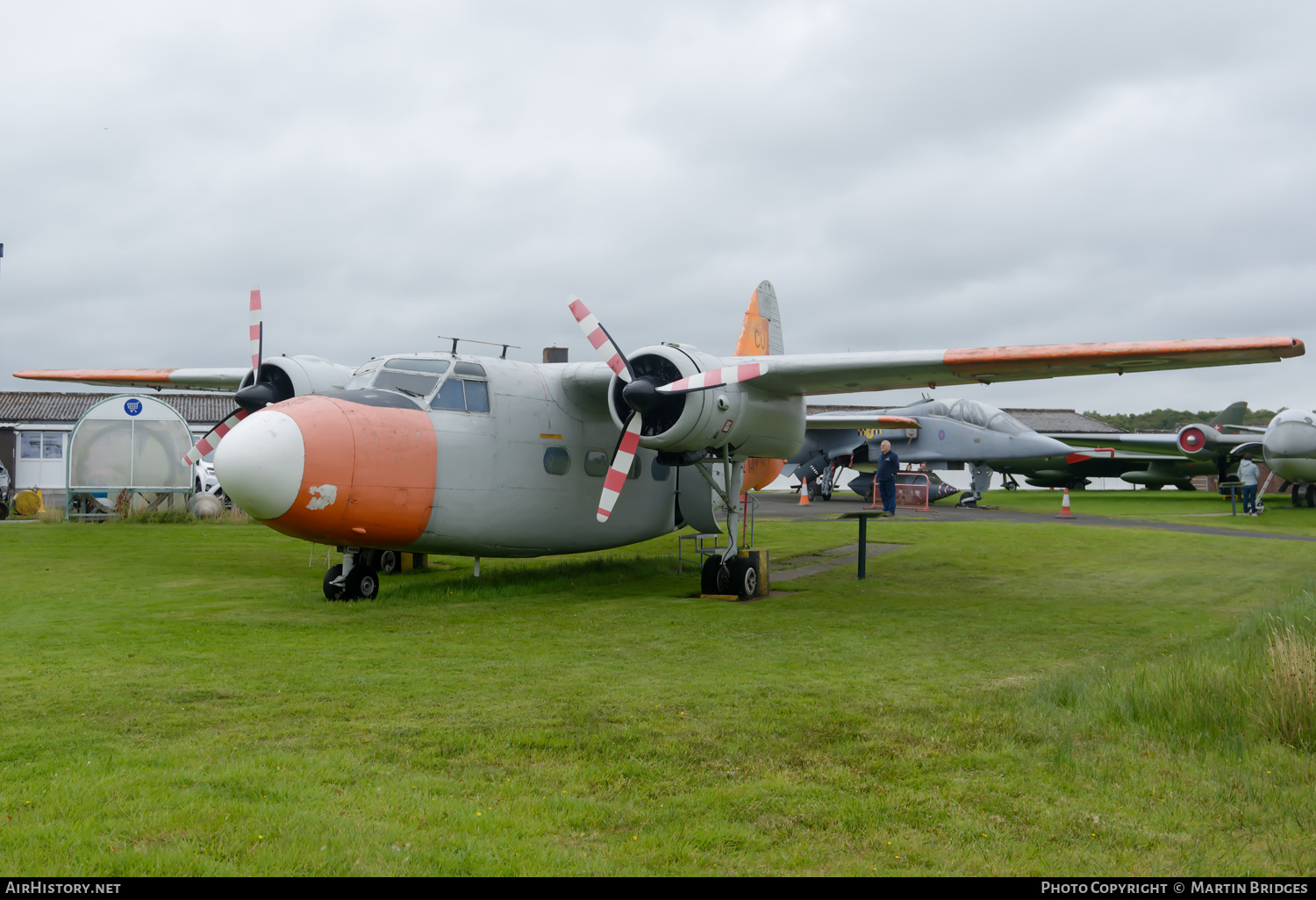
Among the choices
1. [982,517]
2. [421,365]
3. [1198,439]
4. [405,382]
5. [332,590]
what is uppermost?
[421,365]

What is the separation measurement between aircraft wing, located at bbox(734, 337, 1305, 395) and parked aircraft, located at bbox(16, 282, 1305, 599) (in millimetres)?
27

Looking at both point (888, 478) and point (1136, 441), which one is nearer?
point (888, 478)

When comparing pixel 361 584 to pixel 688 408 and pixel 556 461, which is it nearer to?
pixel 556 461

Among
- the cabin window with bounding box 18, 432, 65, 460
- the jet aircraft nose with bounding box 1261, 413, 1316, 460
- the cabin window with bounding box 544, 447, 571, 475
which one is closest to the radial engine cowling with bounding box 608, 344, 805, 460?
the cabin window with bounding box 544, 447, 571, 475

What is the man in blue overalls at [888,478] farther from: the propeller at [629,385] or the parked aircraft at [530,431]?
the propeller at [629,385]

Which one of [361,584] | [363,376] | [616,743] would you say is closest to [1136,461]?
[363,376]

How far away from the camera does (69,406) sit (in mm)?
45906

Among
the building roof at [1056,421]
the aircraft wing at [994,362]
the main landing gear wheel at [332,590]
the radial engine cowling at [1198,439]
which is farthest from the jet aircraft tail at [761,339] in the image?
the building roof at [1056,421]

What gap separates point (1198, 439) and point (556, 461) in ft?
94.8

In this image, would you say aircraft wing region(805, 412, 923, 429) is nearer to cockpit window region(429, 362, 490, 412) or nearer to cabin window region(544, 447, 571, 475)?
cabin window region(544, 447, 571, 475)

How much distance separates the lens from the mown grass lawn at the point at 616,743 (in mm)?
3910

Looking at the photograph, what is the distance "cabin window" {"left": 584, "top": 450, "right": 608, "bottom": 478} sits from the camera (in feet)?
45.4

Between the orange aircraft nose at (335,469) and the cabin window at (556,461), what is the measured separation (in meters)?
2.08

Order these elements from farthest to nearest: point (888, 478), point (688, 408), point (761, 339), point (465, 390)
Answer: point (888, 478)
point (761, 339)
point (465, 390)
point (688, 408)
